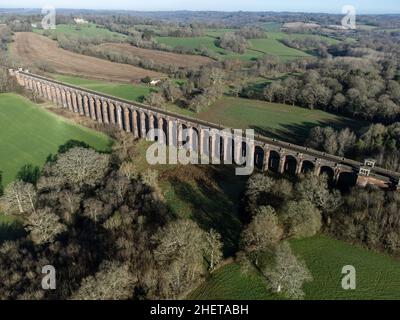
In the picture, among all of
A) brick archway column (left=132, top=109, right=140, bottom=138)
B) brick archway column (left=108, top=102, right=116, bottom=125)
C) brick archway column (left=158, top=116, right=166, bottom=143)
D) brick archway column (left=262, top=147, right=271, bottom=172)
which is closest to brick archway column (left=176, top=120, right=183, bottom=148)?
brick archway column (left=158, top=116, right=166, bottom=143)

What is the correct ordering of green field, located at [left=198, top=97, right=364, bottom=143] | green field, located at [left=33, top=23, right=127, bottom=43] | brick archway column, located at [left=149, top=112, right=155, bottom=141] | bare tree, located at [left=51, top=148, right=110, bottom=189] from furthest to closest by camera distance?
green field, located at [left=33, top=23, right=127, bottom=43] < green field, located at [left=198, top=97, right=364, bottom=143] < brick archway column, located at [left=149, top=112, right=155, bottom=141] < bare tree, located at [left=51, top=148, right=110, bottom=189]

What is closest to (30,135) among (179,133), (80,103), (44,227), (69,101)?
(80,103)

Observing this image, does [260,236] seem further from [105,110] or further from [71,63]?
[71,63]

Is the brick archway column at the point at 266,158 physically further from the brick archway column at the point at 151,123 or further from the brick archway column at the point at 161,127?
the brick archway column at the point at 151,123

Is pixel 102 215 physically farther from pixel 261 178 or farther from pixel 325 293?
pixel 325 293

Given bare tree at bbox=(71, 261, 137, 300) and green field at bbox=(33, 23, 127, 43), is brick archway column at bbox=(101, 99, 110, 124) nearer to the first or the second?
bare tree at bbox=(71, 261, 137, 300)
